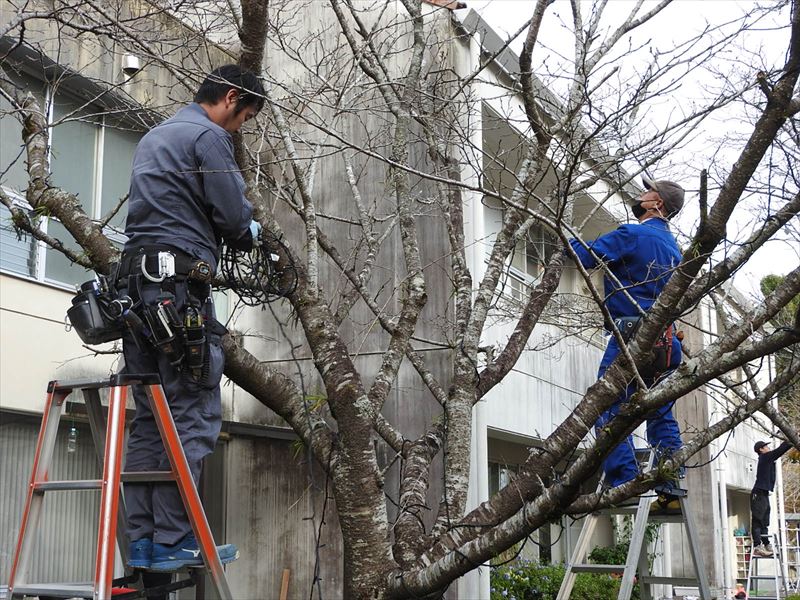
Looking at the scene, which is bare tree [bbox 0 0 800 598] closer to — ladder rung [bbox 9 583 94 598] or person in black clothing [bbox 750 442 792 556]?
ladder rung [bbox 9 583 94 598]

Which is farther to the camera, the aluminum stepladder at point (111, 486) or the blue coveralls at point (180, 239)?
the blue coveralls at point (180, 239)

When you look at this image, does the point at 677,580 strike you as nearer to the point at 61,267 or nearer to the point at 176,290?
the point at 176,290

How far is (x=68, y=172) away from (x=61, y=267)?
0.95m

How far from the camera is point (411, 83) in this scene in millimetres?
6465

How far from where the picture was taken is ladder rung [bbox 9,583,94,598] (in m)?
3.40

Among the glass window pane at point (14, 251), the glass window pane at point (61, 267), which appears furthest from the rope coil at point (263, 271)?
the glass window pane at point (61, 267)

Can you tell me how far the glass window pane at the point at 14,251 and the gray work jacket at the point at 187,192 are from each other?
14.6ft

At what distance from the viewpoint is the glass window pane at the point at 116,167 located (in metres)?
9.32

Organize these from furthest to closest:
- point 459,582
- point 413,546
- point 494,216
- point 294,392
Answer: point 494,216, point 459,582, point 294,392, point 413,546

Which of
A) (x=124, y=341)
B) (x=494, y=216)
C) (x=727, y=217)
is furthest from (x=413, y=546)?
(x=494, y=216)

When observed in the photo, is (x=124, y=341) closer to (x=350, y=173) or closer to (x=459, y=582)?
(x=350, y=173)

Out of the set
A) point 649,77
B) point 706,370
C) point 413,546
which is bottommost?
point 413,546

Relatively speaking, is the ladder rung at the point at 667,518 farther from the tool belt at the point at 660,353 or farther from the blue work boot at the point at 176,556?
the blue work boot at the point at 176,556

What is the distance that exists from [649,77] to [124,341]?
3.61 metres
